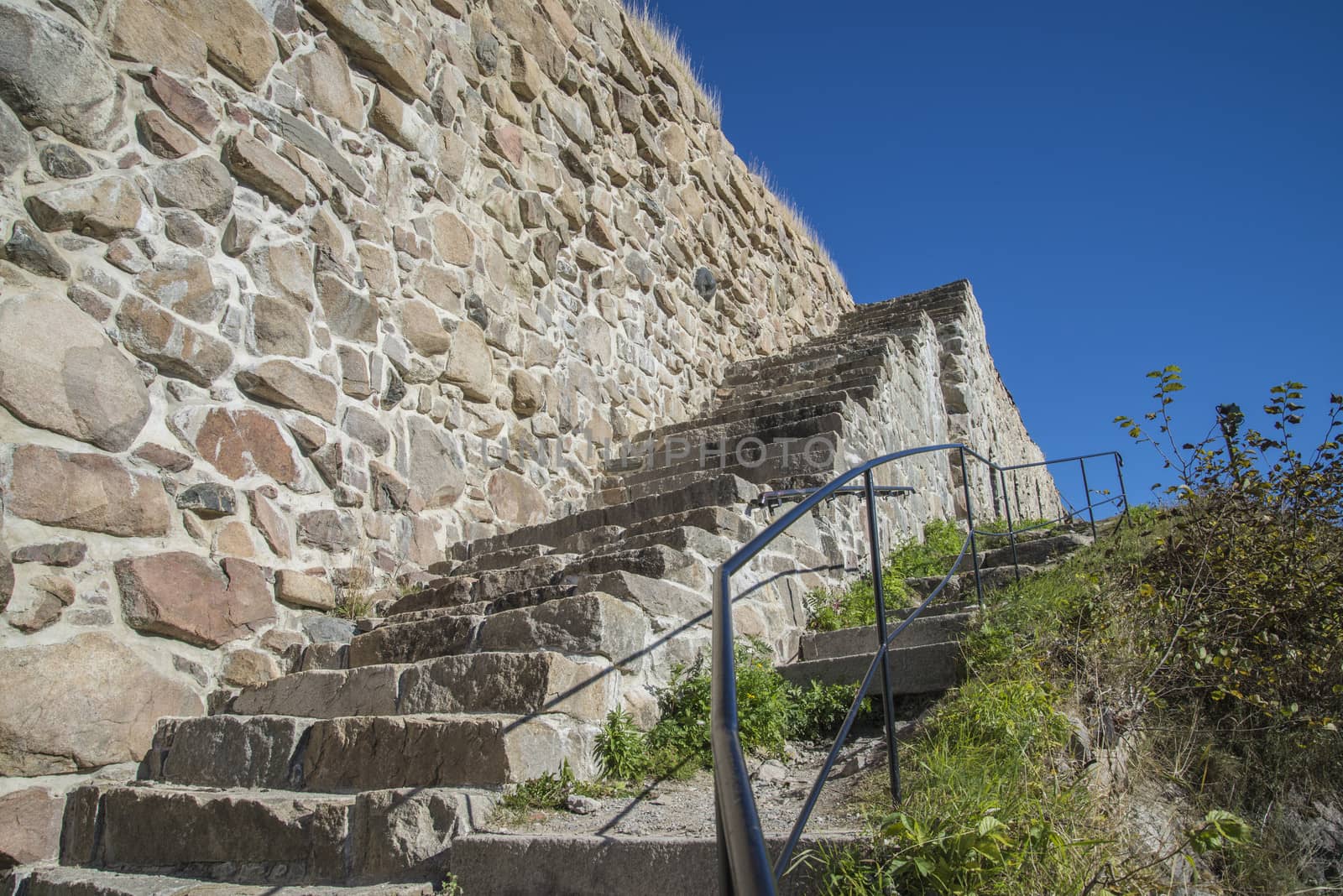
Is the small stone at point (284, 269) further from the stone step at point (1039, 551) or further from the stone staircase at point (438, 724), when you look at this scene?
the stone step at point (1039, 551)

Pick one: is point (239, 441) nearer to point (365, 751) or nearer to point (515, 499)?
point (365, 751)

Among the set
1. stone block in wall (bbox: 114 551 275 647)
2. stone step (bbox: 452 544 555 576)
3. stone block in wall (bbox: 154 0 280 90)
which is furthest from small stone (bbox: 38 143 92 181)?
stone step (bbox: 452 544 555 576)

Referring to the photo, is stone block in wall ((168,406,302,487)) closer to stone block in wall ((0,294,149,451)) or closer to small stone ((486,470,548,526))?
stone block in wall ((0,294,149,451))

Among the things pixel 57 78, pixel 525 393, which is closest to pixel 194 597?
pixel 57 78

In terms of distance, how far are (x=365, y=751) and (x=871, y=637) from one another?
2.25m

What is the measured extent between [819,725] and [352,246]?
136 inches

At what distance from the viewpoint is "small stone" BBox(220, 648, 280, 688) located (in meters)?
3.66

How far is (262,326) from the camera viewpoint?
417 centimetres

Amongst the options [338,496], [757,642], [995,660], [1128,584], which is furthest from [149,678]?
[1128,584]

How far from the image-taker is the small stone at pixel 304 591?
13.0 feet

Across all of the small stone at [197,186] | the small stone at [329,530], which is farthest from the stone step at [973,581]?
the small stone at [197,186]

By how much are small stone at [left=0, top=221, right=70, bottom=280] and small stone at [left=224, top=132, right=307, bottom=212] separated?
103 cm

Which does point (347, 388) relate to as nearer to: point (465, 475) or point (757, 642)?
point (465, 475)

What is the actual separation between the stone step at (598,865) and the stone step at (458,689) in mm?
564
